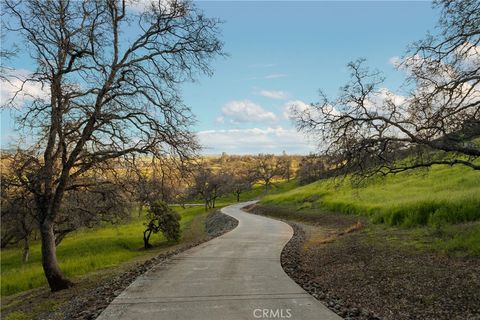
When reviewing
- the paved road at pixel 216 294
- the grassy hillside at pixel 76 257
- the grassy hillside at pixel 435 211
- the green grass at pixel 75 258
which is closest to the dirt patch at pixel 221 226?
the grassy hillside at pixel 76 257

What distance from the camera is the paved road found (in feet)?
26.2

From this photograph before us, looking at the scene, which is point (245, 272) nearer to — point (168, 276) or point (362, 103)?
point (168, 276)

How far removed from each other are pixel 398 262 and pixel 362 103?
4.85 metres

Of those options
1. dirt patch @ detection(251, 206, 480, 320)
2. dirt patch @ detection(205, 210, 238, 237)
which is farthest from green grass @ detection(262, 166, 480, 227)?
dirt patch @ detection(205, 210, 238, 237)

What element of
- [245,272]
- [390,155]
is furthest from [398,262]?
[245,272]

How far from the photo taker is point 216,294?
376 inches

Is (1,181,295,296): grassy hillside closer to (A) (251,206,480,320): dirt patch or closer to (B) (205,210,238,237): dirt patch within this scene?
(B) (205,210,238,237): dirt patch

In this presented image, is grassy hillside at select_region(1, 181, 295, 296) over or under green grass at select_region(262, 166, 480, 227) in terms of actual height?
under

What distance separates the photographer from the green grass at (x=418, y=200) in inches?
649

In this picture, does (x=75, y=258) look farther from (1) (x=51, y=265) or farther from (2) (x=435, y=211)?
(2) (x=435, y=211)

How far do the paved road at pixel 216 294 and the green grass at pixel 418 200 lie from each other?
4.64 metres

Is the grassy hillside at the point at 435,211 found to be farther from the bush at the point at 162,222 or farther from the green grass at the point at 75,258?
the green grass at the point at 75,258

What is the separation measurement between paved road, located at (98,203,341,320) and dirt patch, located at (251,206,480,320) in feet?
2.20

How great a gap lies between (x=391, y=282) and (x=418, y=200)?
493 inches
